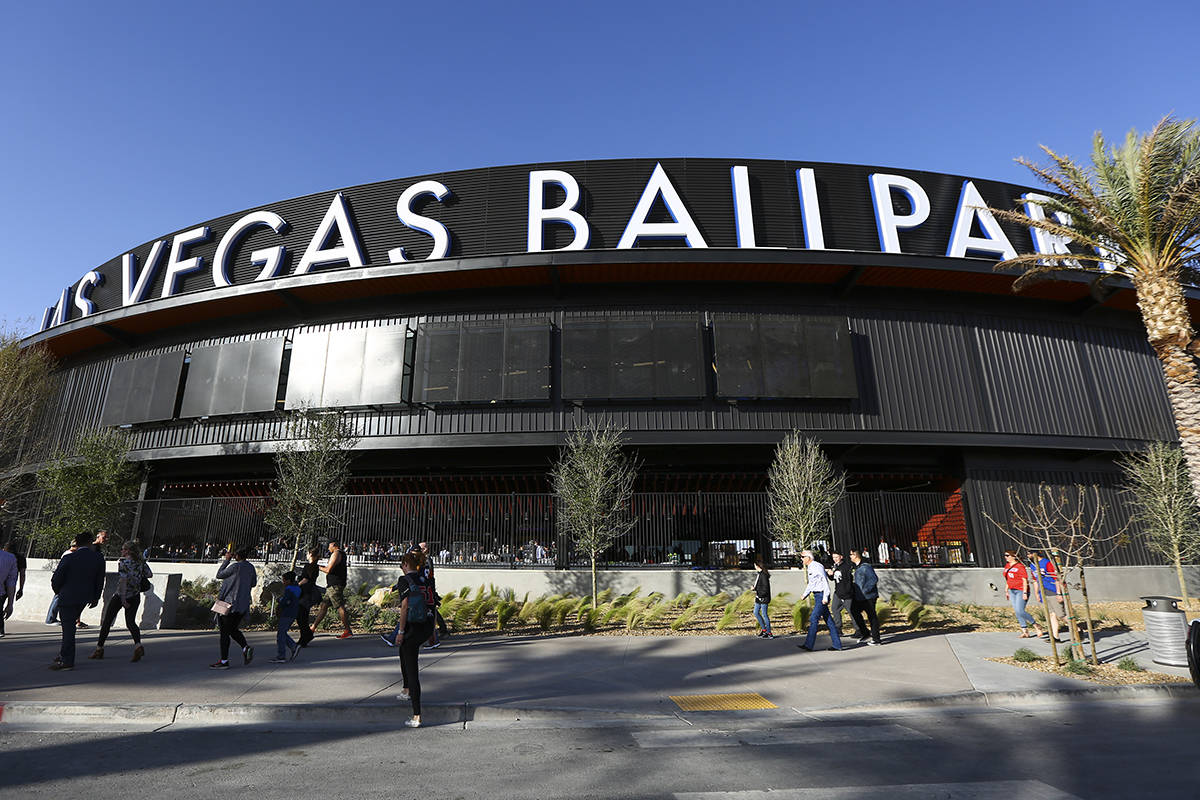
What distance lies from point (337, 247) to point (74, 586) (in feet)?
48.6

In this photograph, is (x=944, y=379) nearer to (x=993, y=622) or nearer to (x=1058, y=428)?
(x=1058, y=428)

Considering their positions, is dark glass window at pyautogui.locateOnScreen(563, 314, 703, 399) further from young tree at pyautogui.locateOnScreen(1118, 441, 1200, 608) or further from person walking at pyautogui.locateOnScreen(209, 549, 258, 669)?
young tree at pyautogui.locateOnScreen(1118, 441, 1200, 608)

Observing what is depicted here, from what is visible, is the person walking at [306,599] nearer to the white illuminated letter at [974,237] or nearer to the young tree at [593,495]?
the young tree at [593,495]

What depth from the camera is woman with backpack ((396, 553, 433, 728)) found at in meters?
6.44

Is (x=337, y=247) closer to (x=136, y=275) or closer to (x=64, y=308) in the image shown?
(x=136, y=275)

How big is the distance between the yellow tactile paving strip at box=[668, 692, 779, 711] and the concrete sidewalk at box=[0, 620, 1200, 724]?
0.13 metres

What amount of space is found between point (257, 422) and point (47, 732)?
637 inches

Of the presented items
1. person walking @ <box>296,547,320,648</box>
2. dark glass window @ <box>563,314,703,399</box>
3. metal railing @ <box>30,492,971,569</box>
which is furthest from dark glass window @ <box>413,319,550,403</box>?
person walking @ <box>296,547,320,648</box>

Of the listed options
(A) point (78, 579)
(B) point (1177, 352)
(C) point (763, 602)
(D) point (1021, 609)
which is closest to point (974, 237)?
(B) point (1177, 352)

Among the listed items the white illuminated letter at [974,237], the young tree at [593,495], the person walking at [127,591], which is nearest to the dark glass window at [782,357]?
the young tree at [593,495]

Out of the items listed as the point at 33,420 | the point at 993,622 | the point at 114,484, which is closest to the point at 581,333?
the point at 993,622

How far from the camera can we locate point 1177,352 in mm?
12141

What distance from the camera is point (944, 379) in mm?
19969

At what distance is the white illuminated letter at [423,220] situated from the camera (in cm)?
2022
